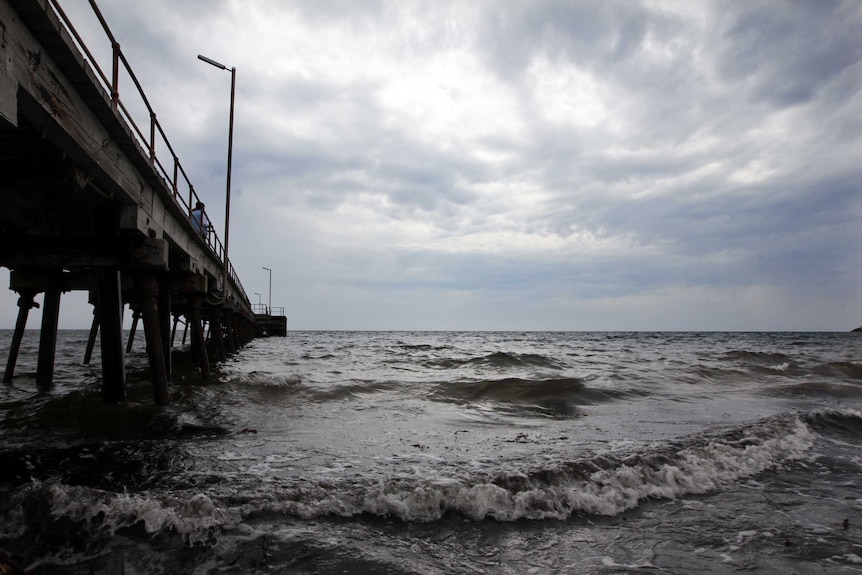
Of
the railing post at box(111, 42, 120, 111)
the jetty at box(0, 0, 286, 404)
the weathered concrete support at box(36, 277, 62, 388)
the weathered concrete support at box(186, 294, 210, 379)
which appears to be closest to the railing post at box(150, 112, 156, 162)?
the jetty at box(0, 0, 286, 404)

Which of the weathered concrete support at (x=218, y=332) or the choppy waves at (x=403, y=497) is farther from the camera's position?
the weathered concrete support at (x=218, y=332)

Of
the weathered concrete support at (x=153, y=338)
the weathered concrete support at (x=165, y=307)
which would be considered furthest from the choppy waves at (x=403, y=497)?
the weathered concrete support at (x=165, y=307)

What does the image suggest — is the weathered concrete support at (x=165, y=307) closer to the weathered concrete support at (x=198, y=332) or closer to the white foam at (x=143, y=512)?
the weathered concrete support at (x=198, y=332)

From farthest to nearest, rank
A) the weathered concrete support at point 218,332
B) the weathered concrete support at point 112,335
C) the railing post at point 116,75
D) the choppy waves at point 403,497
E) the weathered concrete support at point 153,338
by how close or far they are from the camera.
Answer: the weathered concrete support at point 218,332
the weathered concrete support at point 153,338
the weathered concrete support at point 112,335
the railing post at point 116,75
the choppy waves at point 403,497

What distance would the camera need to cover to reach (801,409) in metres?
10.9

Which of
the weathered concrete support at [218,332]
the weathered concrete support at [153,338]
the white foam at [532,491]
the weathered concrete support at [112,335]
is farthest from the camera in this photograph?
the weathered concrete support at [218,332]

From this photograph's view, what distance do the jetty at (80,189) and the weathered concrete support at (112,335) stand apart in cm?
2

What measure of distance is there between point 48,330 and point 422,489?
12457 mm

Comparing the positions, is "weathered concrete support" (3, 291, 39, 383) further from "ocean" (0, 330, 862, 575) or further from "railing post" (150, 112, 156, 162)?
"railing post" (150, 112, 156, 162)

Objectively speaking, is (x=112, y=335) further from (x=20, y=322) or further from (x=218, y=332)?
(x=218, y=332)

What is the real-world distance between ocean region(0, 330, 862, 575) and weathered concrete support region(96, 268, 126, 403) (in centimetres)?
44

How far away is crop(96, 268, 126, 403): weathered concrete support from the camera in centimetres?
902

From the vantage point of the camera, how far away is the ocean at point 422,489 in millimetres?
3625

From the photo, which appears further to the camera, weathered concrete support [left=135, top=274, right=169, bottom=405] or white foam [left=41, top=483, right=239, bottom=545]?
weathered concrete support [left=135, top=274, right=169, bottom=405]
